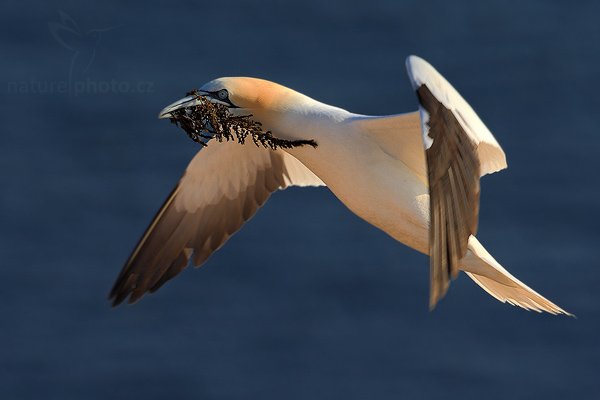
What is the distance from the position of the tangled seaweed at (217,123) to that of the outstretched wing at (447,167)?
1426mm

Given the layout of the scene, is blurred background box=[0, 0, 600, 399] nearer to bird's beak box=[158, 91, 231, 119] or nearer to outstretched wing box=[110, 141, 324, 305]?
outstretched wing box=[110, 141, 324, 305]

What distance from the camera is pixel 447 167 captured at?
1209cm

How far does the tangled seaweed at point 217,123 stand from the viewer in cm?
1346

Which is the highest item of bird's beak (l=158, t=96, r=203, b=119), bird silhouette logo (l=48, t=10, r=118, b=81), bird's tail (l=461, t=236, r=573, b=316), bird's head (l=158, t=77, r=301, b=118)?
bird silhouette logo (l=48, t=10, r=118, b=81)

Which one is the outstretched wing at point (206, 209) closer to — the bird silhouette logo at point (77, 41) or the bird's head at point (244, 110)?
the bird's head at point (244, 110)

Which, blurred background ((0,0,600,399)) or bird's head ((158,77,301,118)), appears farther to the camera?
blurred background ((0,0,600,399))

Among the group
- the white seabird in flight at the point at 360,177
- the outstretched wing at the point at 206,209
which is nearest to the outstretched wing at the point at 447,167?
the white seabird in flight at the point at 360,177

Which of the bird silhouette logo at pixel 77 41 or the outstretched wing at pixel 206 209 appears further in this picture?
the bird silhouette logo at pixel 77 41

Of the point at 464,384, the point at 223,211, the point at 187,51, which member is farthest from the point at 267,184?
the point at 187,51

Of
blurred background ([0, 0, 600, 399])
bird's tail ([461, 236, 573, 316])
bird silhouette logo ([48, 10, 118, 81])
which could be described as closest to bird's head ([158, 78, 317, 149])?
bird's tail ([461, 236, 573, 316])

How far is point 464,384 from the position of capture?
19891 mm

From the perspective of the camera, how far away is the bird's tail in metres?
13.4

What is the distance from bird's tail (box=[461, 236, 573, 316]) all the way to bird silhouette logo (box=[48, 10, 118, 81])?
9062 mm

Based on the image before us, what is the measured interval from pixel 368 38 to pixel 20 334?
5223 millimetres
